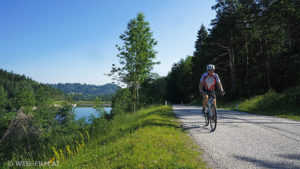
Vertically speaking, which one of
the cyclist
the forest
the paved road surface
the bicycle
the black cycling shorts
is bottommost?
the paved road surface

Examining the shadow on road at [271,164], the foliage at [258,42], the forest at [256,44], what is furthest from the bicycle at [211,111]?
the foliage at [258,42]

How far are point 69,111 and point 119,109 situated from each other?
365 centimetres

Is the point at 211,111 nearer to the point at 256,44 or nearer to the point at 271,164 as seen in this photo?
the point at 271,164

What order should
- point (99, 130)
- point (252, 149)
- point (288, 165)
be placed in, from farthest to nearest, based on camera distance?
1. point (99, 130)
2. point (252, 149)
3. point (288, 165)

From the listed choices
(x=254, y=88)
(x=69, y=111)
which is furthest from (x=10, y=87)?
(x=254, y=88)

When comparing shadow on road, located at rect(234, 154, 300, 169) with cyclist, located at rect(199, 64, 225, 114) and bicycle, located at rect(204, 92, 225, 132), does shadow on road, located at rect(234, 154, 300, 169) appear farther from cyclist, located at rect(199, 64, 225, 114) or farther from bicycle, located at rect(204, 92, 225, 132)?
cyclist, located at rect(199, 64, 225, 114)

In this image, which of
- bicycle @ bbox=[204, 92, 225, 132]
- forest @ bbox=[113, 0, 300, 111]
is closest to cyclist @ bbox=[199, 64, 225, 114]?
bicycle @ bbox=[204, 92, 225, 132]

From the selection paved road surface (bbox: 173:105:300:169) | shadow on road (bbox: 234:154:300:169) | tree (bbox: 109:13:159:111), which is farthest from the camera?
tree (bbox: 109:13:159:111)

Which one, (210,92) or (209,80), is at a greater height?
(209,80)

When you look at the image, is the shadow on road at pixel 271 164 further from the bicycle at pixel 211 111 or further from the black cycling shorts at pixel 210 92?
the black cycling shorts at pixel 210 92

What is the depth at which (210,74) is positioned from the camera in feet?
20.5

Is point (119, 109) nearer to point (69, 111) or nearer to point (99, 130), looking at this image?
point (69, 111)

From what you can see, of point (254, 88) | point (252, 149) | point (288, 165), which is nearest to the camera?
point (288, 165)

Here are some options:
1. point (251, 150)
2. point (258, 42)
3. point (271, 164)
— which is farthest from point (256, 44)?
point (271, 164)
